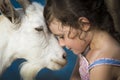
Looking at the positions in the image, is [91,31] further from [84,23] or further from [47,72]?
[47,72]

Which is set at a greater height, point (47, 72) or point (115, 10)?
point (115, 10)

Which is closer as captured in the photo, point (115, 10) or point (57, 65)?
point (115, 10)

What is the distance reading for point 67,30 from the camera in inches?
31.2

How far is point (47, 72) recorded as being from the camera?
92 centimetres

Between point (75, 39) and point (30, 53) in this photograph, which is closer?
point (75, 39)

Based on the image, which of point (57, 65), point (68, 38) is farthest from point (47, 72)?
point (68, 38)

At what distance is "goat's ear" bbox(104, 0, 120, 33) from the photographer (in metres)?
0.79

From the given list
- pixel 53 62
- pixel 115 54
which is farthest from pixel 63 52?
pixel 115 54

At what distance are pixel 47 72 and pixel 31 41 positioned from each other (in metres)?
0.08

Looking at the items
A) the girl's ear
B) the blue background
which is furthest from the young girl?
the blue background

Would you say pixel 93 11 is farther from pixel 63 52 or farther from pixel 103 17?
pixel 63 52

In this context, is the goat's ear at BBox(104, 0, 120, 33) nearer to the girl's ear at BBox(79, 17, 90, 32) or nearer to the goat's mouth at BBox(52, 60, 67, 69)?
the girl's ear at BBox(79, 17, 90, 32)

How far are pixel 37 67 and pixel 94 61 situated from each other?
174 millimetres

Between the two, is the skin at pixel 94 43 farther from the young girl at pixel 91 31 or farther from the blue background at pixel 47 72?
the blue background at pixel 47 72
